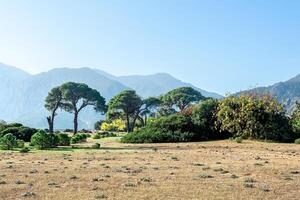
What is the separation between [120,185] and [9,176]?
5100 mm

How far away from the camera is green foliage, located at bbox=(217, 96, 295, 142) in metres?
48.6

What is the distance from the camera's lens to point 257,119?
161 feet

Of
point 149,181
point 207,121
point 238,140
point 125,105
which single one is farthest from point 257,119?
point 125,105

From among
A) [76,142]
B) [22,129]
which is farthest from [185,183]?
[22,129]

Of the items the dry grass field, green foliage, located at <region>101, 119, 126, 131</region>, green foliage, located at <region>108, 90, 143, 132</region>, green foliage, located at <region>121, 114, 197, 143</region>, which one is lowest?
the dry grass field

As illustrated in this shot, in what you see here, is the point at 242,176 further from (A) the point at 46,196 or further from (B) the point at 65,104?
(B) the point at 65,104

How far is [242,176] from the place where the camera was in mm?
18906

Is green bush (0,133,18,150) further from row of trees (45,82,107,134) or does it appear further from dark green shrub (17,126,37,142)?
row of trees (45,82,107,134)

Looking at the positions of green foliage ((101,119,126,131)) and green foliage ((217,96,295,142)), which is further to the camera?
green foliage ((101,119,126,131))

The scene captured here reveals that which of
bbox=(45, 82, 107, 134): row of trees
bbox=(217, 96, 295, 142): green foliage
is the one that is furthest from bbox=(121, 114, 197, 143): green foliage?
bbox=(45, 82, 107, 134): row of trees

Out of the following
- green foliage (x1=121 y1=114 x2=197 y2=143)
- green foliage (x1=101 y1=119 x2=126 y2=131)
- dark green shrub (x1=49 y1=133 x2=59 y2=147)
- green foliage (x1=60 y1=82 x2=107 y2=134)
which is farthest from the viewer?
green foliage (x1=101 y1=119 x2=126 y2=131)

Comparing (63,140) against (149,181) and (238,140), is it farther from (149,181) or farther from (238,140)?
(149,181)

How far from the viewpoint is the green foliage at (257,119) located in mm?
48562

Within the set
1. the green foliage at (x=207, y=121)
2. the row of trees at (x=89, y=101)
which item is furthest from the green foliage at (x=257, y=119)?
the row of trees at (x=89, y=101)
